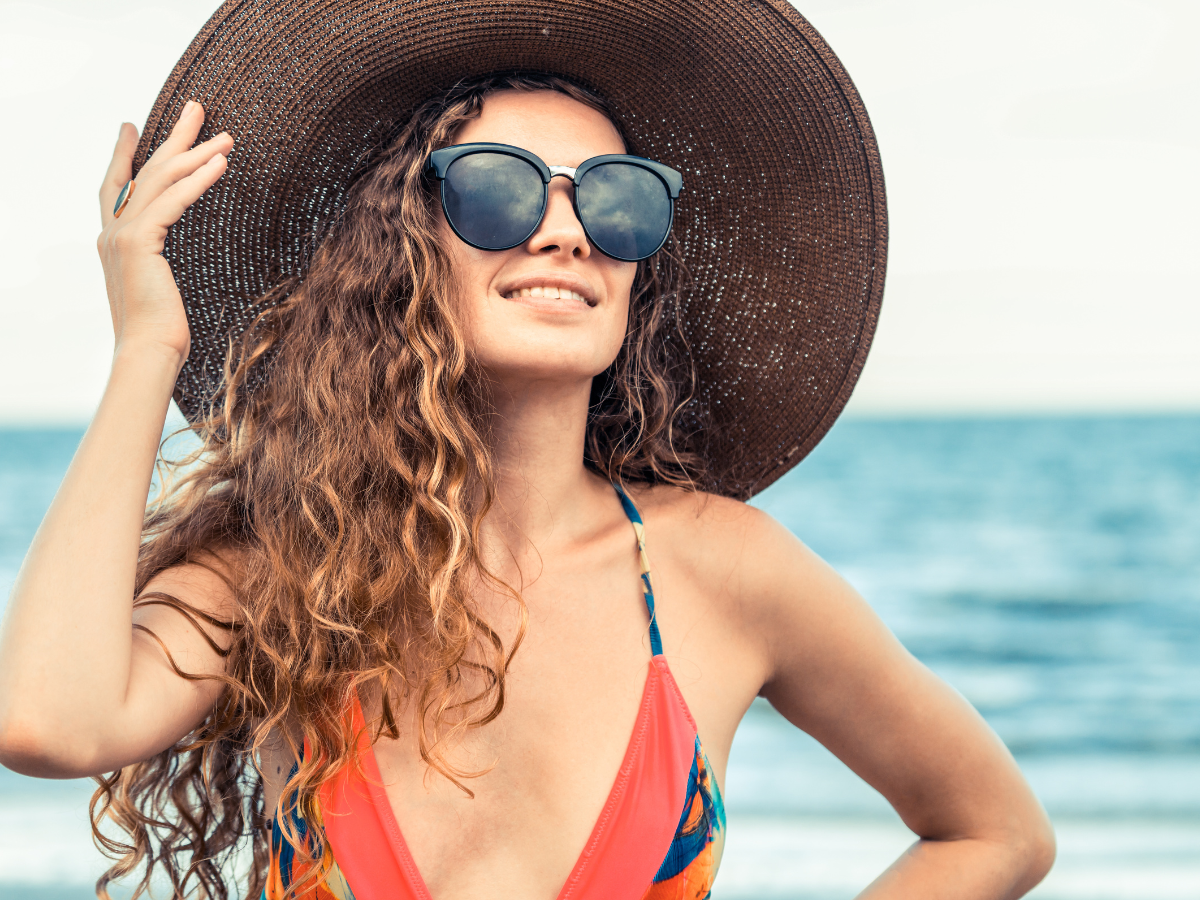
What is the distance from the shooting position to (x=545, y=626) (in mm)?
1933

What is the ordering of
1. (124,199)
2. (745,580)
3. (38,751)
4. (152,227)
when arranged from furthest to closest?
(745,580) < (124,199) < (152,227) < (38,751)

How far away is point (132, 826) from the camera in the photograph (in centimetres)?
192

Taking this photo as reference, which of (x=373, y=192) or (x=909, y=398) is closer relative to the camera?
(x=373, y=192)

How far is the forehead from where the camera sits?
1854 mm

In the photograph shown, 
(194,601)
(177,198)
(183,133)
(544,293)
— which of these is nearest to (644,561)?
(544,293)

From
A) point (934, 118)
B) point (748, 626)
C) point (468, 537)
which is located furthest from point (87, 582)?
point (934, 118)

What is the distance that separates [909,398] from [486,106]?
45248 mm

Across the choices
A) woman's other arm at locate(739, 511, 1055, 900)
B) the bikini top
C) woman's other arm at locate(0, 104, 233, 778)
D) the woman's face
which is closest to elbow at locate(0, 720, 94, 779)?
woman's other arm at locate(0, 104, 233, 778)

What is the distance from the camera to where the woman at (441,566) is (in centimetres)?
159

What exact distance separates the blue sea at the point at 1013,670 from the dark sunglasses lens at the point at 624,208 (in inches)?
73.3

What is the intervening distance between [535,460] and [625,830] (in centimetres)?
73

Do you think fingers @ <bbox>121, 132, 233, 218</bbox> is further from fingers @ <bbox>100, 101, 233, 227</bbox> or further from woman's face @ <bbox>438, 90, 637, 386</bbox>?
woman's face @ <bbox>438, 90, 637, 386</bbox>

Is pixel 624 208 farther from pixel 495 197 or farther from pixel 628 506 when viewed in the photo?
pixel 628 506

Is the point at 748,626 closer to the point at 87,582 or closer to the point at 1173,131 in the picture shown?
the point at 87,582
